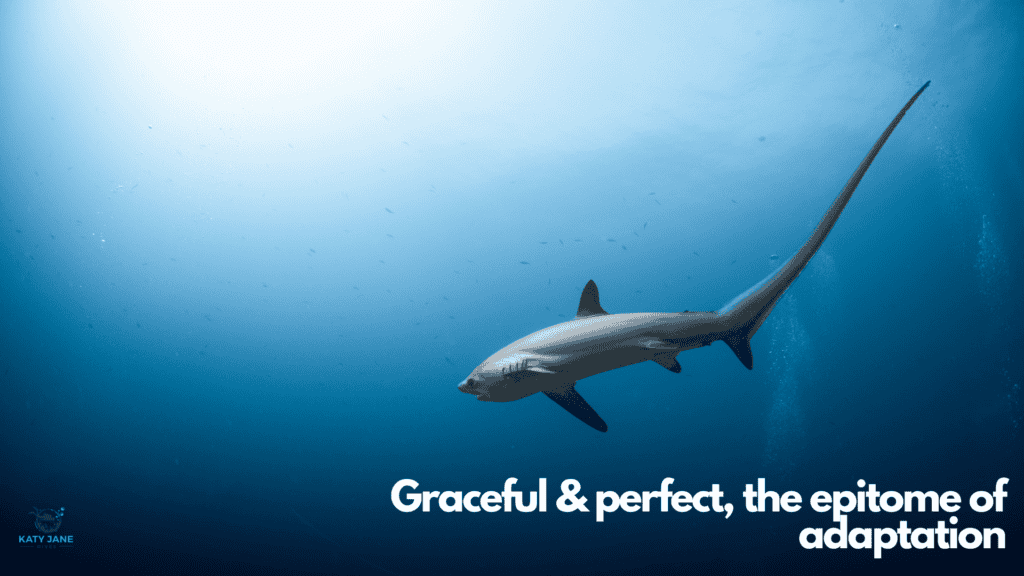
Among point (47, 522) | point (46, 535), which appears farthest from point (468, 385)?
point (47, 522)

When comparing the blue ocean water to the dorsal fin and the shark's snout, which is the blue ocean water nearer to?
the dorsal fin

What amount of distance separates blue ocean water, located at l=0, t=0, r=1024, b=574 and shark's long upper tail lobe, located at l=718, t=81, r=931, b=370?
0.06m

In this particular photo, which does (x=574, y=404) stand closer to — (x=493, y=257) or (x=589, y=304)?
(x=589, y=304)

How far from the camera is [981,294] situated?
31.7 metres

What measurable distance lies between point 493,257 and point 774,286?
104ft

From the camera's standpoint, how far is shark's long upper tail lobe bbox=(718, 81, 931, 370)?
1.36 meters

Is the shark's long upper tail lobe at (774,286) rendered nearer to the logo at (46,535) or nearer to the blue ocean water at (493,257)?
the blue ocean water at (493,257)

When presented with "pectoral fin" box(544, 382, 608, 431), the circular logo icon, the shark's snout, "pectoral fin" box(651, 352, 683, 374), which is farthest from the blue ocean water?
the shark's snout

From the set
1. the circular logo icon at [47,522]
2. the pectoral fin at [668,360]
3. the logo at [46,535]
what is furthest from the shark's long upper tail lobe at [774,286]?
the circular logo icon at [47,522]

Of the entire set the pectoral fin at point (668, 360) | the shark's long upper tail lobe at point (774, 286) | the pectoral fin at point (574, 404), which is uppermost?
the shark's long upper tail lobe at point (774, 286)

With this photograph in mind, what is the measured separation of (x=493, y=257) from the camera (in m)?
33.1

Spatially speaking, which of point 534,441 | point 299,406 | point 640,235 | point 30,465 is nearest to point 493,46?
point 640,235

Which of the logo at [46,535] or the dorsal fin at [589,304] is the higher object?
the dorsal fin at [589,304]

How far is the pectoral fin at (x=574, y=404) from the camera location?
5.58 feet
